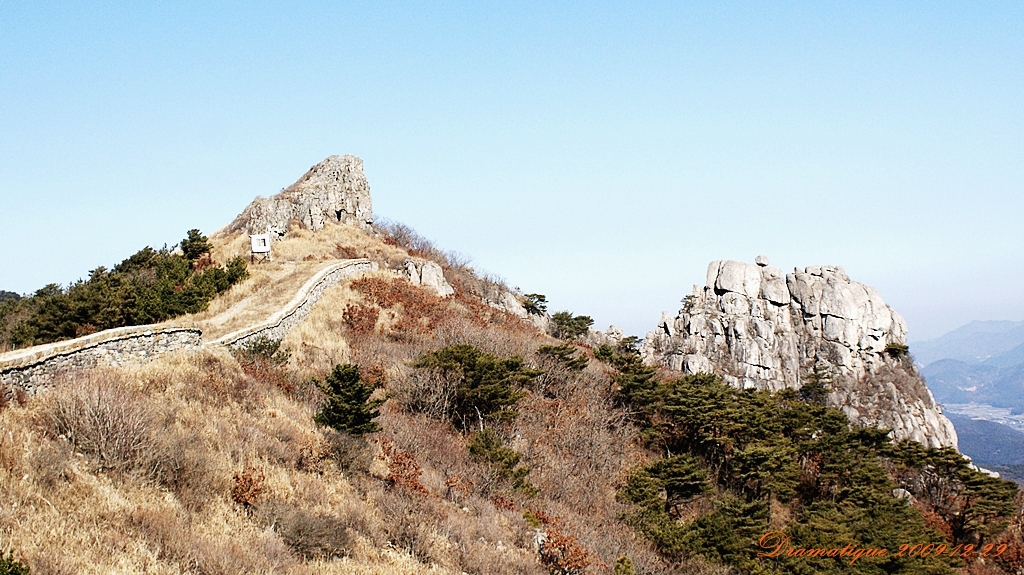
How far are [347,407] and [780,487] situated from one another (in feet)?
58.4

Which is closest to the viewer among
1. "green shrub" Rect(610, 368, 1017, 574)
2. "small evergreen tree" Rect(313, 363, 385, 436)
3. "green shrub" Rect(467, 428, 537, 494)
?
"small evergreen tree" Rect(313, 363, 385, 436)

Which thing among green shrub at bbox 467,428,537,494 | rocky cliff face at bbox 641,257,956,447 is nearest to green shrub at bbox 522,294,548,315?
rocky cliff face at bbox 641,257,956,447

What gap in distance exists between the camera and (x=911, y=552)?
2053cm

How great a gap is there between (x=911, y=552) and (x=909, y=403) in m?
36.7

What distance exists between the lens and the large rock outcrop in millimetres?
38188

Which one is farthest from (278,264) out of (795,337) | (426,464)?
(795,337)

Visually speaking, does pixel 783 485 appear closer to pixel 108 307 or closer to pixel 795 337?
pixel 108 307

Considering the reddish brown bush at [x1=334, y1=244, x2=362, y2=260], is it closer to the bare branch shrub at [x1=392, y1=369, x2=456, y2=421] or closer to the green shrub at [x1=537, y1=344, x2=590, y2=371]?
the green shrub at [x1=537, y1=344, x2=590, y2=371]

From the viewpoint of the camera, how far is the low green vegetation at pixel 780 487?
17609 mm

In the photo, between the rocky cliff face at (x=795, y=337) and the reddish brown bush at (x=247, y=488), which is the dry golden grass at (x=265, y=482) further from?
the rocky cliff face at (x=795, y=337)

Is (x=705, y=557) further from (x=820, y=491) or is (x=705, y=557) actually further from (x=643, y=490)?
(x=820, y=491)

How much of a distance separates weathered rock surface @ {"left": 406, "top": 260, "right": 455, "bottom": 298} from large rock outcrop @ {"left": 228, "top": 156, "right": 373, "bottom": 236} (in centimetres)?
938

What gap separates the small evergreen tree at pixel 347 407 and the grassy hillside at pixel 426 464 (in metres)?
0.04

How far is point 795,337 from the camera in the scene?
2311 inches
